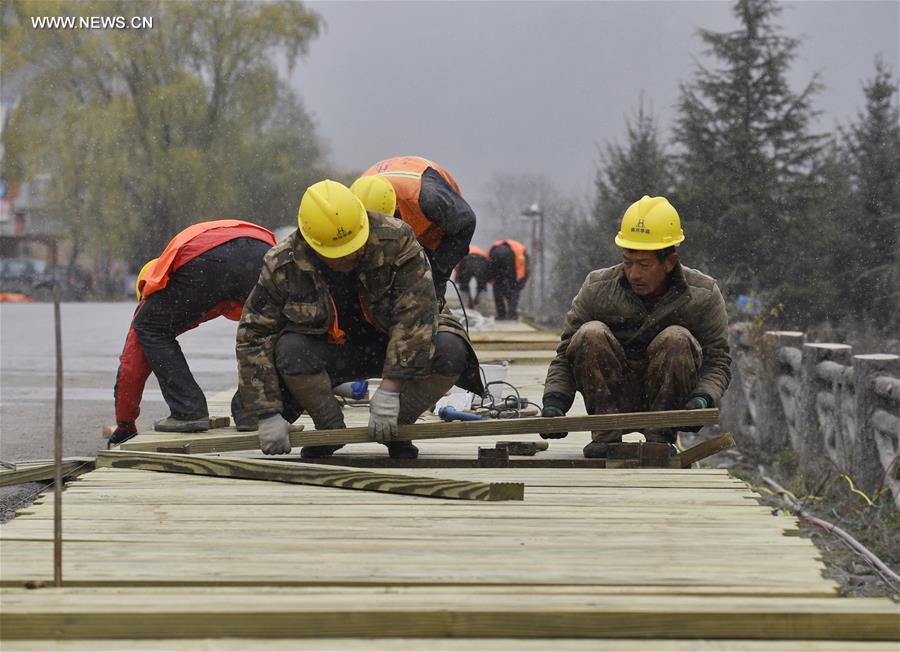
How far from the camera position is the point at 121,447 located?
203 inches

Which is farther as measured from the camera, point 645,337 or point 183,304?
point 183,304

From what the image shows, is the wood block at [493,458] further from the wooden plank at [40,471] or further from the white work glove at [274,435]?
the wooden plank at [40,471]

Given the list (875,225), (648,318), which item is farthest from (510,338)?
(875,225)

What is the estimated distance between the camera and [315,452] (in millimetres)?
4770

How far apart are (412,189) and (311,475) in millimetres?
2287

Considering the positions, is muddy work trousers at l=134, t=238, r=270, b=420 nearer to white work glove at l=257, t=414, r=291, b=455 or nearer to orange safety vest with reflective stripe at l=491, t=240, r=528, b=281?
white work glove at l=257, t=414, r=291, b=455

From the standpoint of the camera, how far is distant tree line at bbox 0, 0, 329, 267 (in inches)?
1599

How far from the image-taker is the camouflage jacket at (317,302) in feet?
14.4

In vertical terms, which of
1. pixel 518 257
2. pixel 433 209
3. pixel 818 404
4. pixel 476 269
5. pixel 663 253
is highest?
pixel 518 257

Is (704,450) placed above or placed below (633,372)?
below

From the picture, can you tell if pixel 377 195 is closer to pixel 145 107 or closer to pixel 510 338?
pixel 510 338

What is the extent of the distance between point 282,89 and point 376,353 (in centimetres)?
3877

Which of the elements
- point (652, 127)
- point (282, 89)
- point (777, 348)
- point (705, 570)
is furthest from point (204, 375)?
point (282, 89)

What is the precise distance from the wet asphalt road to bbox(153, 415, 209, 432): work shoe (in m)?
0.90
